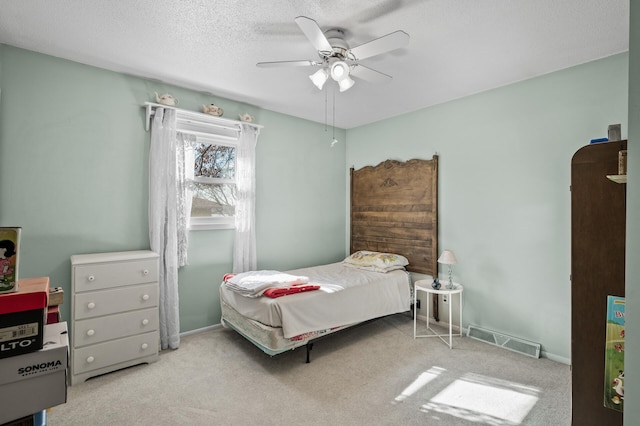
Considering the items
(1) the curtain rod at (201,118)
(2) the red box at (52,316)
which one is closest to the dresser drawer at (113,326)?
(2) the red box at (52,316)

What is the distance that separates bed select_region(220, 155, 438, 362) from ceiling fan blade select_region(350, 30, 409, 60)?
1967mm

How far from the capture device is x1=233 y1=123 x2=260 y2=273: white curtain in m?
3.63

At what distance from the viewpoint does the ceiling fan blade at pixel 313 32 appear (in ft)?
5.71

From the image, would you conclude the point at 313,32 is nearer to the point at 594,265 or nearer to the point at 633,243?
the point at 633,243

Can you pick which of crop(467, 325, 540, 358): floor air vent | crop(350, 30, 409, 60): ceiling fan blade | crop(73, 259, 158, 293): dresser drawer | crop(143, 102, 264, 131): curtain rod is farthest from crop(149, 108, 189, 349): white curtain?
crop(467, 325, 540, 358): floor air vent

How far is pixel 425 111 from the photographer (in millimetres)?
3838

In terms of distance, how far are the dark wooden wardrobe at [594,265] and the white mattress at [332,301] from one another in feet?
5.98

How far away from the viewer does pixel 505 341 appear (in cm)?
307

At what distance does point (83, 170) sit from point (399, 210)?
3.45 m

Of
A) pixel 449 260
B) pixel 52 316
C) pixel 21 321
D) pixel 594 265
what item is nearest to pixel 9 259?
pixel 21 321

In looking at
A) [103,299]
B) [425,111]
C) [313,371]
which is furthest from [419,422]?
[425,111]

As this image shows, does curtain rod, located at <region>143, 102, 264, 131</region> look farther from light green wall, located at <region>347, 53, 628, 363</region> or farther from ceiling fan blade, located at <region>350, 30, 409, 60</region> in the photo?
light green wall, located at <region>347, 53, 628, 363</region>

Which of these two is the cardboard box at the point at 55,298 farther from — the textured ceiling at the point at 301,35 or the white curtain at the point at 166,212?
the textured ceiling at the point at 301,35

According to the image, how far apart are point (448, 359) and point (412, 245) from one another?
4.71ft
